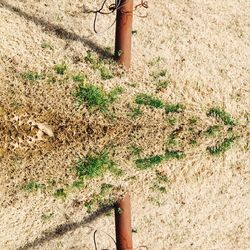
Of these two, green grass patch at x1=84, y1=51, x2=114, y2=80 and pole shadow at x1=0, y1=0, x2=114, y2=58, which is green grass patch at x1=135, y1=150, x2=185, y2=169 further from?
pole shadow at x1=0, y1=0, x2=114, y2=58

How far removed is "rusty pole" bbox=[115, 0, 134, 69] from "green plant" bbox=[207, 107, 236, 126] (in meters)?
1.31

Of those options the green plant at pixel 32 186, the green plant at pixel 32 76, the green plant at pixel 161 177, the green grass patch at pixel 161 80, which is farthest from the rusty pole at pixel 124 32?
the green plant at pixel 32 186

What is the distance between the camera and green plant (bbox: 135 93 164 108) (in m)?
6.55

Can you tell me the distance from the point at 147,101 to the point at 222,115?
3.47 feet

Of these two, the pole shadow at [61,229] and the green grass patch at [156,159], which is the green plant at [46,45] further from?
the pole shadow at [61,229]

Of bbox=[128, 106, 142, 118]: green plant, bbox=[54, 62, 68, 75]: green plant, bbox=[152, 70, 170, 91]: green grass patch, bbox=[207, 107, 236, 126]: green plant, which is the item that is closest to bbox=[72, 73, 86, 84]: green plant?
bbox=[54, 62, 68, 75]: green plant

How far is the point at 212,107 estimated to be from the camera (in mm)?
6727

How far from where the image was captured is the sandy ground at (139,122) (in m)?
6.33

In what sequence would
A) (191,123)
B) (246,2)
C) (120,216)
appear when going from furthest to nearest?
(246,2) → (191,123) → (120,216)

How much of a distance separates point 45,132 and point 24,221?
119cm

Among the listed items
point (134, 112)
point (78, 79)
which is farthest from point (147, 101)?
point (78, 79)

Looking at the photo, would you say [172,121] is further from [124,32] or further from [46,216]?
[46,216]

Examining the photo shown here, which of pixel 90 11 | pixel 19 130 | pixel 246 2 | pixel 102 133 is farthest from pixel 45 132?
pixel 246 2

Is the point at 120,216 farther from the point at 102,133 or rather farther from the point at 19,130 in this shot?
the point at 19,130
